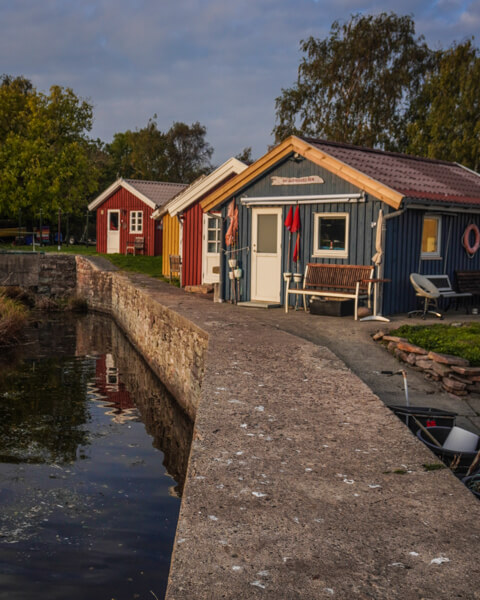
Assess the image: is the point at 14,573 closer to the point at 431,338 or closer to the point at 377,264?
the point at 431,338

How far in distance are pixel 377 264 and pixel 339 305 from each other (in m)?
1.09

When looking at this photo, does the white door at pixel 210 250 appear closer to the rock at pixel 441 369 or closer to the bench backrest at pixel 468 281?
the bench backrest at pixel 468 281

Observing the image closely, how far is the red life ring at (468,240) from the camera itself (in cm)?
1421

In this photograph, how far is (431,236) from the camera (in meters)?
13.5

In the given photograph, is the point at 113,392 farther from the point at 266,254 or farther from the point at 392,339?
the point at 392,339

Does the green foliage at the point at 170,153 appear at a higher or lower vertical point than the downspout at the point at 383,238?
higher

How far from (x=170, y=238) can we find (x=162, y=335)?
1165 centimetres

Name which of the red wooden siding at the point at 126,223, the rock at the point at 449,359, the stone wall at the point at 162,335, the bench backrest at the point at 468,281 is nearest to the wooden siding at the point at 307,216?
the stone wall at the point at 162,335

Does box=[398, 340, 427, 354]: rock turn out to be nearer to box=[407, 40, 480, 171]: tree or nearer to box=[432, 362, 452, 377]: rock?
box=[432, 362, 452, 377]: rock

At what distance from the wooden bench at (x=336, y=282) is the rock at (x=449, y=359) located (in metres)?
3.90

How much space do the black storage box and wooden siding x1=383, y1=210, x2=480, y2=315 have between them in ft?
2.29

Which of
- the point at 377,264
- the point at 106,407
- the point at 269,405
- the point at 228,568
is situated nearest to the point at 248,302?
the point at 377,264

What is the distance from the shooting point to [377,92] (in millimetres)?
34375

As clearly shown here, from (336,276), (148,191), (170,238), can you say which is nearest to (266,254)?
(336,276)
